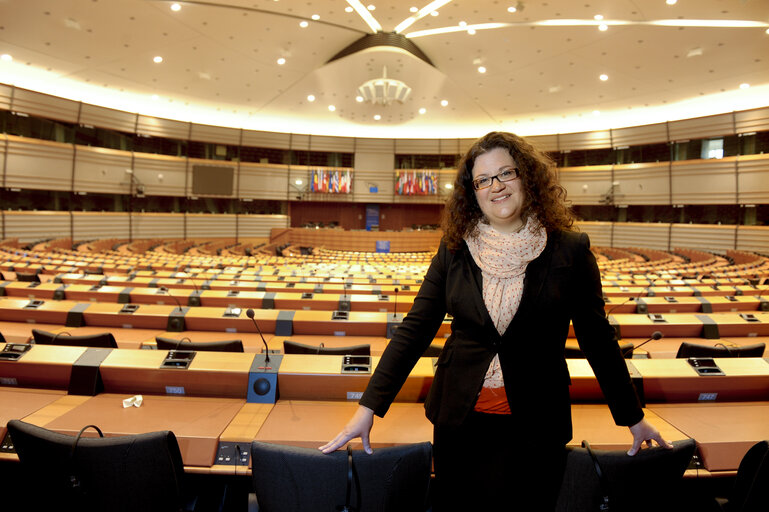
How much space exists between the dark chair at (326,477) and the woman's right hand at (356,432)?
0.07 ft

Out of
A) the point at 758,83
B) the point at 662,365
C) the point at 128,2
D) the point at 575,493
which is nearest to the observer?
the point at 575,493

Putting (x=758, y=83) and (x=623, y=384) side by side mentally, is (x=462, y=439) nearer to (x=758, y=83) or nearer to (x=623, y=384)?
(x=623, y=384)

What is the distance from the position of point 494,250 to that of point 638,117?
69.0 feet

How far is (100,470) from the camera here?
4.27 ft

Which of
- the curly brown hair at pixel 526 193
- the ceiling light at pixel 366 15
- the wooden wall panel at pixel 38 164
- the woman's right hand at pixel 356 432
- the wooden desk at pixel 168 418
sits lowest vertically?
the wooden desk at pixel 168 418

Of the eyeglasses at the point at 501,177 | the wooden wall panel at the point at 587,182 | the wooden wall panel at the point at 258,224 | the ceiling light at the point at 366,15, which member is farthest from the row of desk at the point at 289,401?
the wooden wall panel at the point at 258,224

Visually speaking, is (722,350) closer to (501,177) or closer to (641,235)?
(501,177)

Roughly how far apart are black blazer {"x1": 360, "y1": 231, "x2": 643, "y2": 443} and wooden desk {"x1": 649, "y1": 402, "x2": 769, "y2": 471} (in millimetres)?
756

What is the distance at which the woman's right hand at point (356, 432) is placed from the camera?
3.87 feet

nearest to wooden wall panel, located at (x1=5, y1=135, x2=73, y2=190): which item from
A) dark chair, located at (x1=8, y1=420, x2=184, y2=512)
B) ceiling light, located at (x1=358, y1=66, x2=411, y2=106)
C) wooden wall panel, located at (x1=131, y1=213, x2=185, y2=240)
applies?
wooden wall panel, located at (x1=131, y1=213, x2=185, y2=240)

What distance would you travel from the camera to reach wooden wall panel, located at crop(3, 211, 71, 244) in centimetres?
1387

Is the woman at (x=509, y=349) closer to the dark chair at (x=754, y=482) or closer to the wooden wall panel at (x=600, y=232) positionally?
the dark chair at (x=754, y=482)

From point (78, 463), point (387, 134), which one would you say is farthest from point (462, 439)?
point (387, 134)

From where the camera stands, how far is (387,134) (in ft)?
73.2
